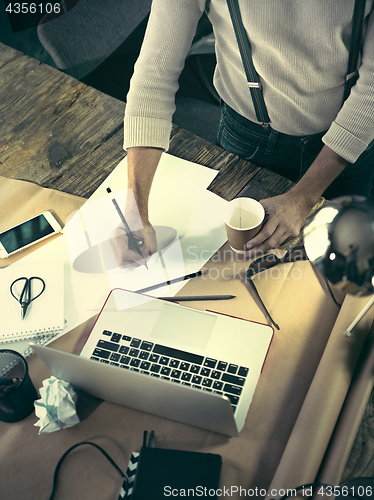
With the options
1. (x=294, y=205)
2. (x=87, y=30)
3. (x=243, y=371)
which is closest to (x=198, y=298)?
(x=243, y=371)

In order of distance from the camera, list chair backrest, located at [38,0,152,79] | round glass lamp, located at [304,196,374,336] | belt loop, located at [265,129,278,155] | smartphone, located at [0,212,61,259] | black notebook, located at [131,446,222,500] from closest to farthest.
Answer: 1. round glass lamp, located at [304,196,374,336]
2. black notebook, located at [131,446,222,500]
3. smartphone, located at [0,212,61,259]
4. belt loop, located at [265,129,278,155]
5. chair backrest, located at [38,0,152,79]

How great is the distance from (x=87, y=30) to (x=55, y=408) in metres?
1.33

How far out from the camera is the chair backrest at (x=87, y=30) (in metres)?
1.28

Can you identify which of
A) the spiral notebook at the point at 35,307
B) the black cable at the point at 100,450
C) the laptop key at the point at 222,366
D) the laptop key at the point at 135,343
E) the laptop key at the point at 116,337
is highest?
the spiral notebook at the point at 35,307

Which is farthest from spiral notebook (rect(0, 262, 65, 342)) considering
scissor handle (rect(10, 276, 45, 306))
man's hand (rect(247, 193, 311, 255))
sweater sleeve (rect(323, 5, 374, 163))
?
sweater sleeve (rect(323, 5, 374, 163))

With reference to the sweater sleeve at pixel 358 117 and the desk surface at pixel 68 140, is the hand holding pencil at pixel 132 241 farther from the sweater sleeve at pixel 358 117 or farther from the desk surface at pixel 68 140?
the sweater sleeve at pixel 358 117

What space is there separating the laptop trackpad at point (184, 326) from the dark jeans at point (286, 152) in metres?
0.55

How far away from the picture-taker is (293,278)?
797mm

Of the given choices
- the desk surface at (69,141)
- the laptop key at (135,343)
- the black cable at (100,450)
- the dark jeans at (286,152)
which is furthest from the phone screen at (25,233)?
the dark jeans at (286,152)

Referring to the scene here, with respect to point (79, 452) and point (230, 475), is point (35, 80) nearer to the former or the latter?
point (79, 452)

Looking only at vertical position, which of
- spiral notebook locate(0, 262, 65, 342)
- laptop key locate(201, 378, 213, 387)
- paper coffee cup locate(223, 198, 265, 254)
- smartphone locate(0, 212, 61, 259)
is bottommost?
laptop key locate(201, 378, 213, 387)

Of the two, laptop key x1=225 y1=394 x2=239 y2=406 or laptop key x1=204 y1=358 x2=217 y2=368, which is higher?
laptop key x1=204 y1=358 x2=217 y2=368

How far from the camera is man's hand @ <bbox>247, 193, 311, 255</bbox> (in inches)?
31.6

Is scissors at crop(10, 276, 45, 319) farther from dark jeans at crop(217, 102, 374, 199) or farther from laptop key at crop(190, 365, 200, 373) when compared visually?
dark jeans at crop(217, 102, 374, 199)
